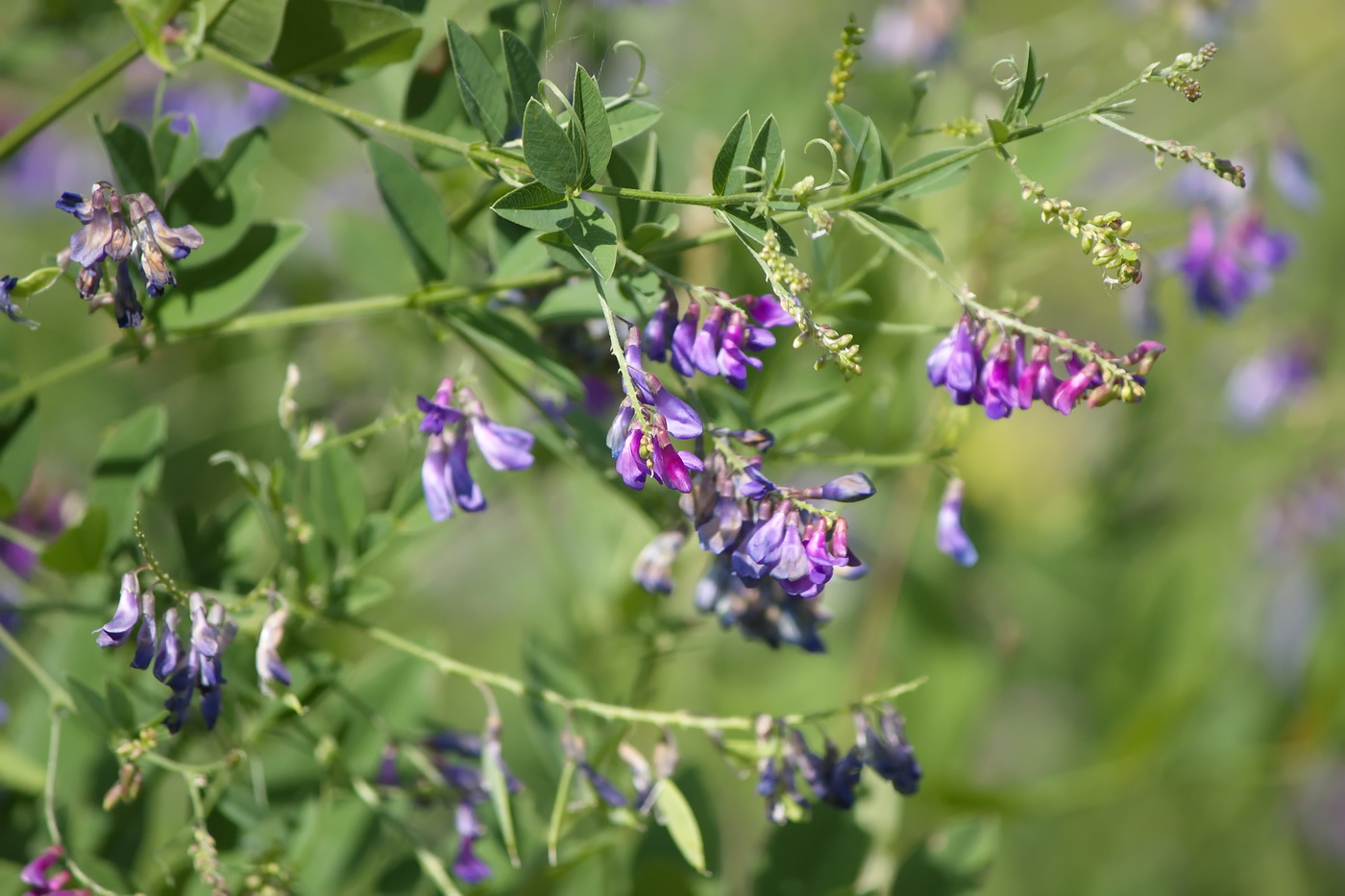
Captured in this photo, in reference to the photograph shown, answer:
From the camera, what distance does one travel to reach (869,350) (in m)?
1.83

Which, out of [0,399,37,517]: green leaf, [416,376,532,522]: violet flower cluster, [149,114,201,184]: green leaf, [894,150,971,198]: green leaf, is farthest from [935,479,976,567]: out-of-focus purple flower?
[0,399,37,517]: green leaf

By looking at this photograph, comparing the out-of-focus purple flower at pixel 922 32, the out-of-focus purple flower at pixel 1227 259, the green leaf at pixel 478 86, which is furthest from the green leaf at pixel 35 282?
the out-of-focus purple flower at pixel 922 32

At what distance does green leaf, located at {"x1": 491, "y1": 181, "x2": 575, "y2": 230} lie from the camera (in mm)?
883

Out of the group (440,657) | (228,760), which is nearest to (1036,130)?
(440,657)

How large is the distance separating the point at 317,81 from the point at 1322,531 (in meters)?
2.16

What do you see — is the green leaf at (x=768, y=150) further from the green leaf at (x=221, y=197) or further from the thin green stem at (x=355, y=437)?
the green leaf at (x=221, y=197)

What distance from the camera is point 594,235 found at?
910mm

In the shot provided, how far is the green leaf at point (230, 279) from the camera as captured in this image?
114 centimetres

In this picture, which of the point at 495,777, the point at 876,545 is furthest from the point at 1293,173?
the point at 495,777

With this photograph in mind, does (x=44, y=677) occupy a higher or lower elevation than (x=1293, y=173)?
higher

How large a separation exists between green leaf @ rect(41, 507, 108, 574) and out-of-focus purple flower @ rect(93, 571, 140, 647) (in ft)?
0.82

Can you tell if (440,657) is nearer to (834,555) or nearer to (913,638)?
(834,555)

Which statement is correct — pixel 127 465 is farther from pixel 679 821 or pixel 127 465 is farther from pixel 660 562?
pixel 679 821

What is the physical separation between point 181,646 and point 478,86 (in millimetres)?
525
